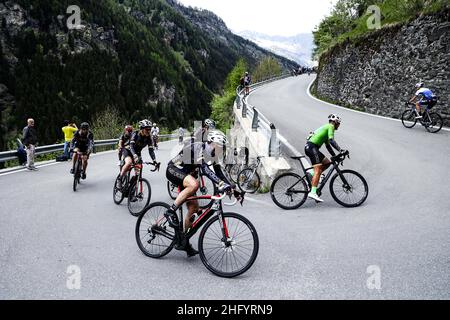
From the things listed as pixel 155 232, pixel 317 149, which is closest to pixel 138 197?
pixel 155 232

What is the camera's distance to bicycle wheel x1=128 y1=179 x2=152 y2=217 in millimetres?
7574

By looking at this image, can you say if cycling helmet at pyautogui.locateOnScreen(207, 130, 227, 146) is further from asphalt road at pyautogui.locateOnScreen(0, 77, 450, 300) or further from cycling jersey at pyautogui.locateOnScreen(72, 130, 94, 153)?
cycling jersey at pyautogui.locateOnScreen(72, 130, 94, 153)

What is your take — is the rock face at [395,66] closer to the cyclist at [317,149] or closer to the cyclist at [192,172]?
the cyclist at [317,149]

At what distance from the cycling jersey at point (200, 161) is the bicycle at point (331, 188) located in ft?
9.74

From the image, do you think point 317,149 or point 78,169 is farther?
point 78,169

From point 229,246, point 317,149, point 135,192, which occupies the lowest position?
point 135,192

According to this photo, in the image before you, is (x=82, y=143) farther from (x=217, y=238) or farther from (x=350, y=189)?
(x=350, y=189)

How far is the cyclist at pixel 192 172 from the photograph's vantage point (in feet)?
15.2

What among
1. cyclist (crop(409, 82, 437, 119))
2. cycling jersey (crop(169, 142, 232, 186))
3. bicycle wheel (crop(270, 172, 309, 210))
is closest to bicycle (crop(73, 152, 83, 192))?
bicycle wheel (crop(270, 172, 309, 210))

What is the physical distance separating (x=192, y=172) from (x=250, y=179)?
15.6ft

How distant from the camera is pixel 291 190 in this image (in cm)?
752

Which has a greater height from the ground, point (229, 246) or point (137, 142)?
point (137, 142)

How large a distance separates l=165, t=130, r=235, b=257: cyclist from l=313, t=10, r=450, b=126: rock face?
523 inches

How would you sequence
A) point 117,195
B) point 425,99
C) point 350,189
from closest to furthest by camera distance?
point 350,189, point 117,195, point 425,99
